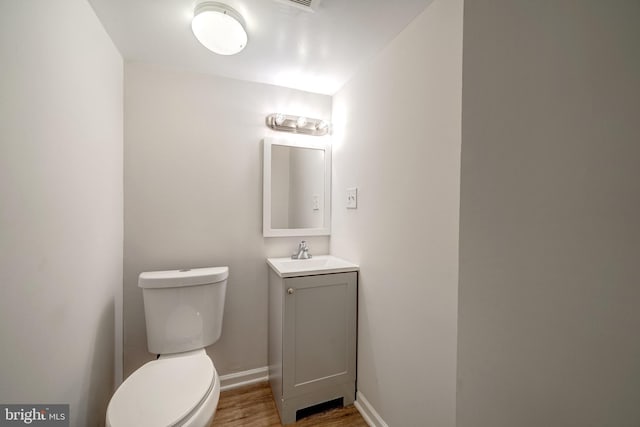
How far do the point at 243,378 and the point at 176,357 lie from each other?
0.63 m

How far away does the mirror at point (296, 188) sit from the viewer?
1752 millimetres

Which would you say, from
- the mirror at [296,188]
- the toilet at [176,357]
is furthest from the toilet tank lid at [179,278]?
the mirror at [296,188]

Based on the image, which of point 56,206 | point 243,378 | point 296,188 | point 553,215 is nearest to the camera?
point 553,215

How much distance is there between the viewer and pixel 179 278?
4.39ft

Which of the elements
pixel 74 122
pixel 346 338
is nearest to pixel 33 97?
pixel 74 122

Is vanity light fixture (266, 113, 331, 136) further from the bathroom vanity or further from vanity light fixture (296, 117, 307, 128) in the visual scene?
the bathroom vanity

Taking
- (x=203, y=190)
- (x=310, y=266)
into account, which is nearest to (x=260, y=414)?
(x=310, y=266)

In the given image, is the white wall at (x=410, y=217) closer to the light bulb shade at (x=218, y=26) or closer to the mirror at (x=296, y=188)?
the mirror at (x=296, y=188)

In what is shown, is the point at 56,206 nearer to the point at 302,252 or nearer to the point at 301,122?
the point at 302,252

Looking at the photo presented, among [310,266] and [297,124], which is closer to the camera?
[310,266]

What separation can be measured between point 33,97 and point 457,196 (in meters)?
1.42

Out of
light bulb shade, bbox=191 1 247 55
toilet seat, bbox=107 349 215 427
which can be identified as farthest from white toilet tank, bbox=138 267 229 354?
light bulb shade, bbox=191 1 247 55

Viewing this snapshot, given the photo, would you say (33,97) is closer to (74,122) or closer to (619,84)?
(74,122)

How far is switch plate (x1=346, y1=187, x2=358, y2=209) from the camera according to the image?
158 centimetres
